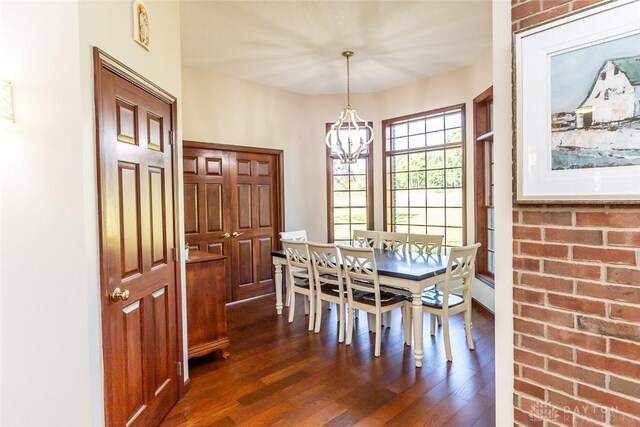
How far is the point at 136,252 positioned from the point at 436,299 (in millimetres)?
2418

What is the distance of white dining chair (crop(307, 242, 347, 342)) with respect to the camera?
3.40m

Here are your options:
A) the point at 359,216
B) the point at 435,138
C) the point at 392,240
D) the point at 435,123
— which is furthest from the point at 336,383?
the point at 435,123

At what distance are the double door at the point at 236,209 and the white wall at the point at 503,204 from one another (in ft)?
12.2

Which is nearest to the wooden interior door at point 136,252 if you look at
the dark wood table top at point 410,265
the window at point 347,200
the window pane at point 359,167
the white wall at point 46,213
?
the white wall at point 46,213

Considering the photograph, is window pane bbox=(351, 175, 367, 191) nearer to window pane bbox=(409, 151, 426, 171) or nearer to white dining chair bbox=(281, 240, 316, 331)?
window pane bbox=(409, 151, 426, 171)

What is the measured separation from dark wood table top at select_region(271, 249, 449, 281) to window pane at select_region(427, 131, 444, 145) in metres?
1.88

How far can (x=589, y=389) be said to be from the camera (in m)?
1.28

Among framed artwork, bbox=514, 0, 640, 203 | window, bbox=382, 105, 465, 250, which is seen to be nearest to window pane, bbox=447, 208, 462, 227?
window, bbox=382, 105, 465, 250

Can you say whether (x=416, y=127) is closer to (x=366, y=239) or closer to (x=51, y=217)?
(x=366, y=239)

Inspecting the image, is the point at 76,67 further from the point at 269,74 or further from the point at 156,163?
the point at 269,74

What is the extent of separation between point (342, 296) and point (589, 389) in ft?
7.37

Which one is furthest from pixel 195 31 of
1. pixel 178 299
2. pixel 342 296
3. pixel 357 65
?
pixel 342 296

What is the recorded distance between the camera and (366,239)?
466 centimetres

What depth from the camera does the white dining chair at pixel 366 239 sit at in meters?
4.56
